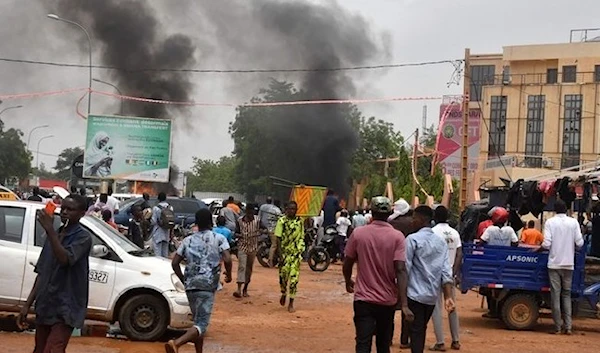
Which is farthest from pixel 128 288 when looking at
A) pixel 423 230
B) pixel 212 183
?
pixel 212 183

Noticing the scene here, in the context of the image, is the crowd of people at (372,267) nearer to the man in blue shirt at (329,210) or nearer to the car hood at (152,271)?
the car hood at (152,271)

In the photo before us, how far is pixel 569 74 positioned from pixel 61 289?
58550 mm

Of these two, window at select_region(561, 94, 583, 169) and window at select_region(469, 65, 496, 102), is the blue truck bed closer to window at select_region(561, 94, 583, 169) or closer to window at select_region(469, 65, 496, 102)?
window at select_region(561, 94, 583, 169)

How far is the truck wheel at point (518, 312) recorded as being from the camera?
1258 cm

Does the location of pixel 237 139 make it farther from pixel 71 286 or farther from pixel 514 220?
pixel 71 286

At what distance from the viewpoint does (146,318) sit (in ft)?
33.3

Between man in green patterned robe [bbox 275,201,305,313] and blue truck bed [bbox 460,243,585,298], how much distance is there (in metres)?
2.52

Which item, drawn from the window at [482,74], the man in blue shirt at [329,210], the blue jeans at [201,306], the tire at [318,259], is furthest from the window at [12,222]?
the window at [482,74]

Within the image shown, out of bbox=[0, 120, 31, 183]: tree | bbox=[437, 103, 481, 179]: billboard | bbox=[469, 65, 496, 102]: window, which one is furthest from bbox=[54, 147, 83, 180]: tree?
bbox=[437, 103, 481, 179]: billboard

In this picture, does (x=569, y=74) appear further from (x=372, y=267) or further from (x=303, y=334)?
(x=372, y=267)

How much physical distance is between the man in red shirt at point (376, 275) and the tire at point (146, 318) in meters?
3.68

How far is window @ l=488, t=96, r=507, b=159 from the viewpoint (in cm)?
6181

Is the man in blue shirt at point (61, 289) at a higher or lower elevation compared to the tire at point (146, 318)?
higher

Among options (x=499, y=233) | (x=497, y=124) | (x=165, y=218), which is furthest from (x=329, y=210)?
(x=497, y=124)
